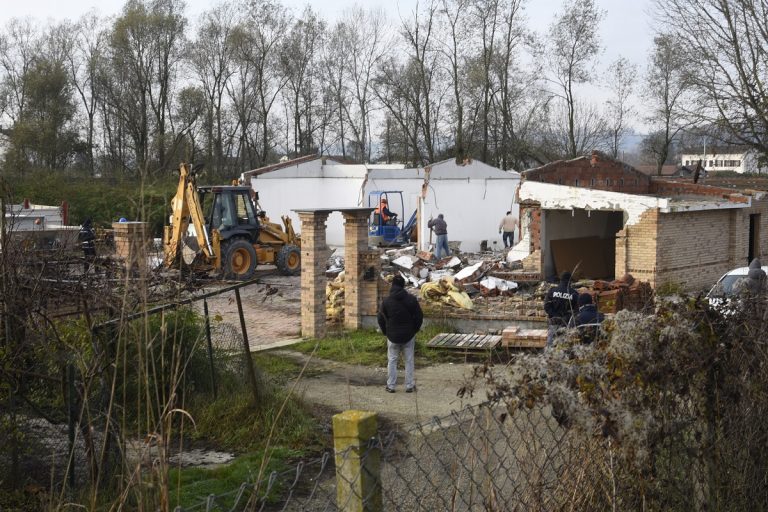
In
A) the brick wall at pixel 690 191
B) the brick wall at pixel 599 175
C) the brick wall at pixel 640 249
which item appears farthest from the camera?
the brick wall at pixel 599 175

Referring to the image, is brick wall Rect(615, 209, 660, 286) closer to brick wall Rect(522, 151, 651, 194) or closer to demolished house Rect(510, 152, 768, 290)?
demolished house Rect(510, 152, 768, 290)

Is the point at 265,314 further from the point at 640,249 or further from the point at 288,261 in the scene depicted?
the point at 640,249

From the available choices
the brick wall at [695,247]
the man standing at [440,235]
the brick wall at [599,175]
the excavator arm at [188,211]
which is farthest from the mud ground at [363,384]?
the brick wall at [599,175]

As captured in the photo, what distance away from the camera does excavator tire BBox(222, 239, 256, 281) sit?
22.8 meters

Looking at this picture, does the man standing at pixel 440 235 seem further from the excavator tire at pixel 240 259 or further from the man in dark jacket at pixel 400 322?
the man in dark jacket at pixel 400 322

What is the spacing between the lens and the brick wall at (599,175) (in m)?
27.8

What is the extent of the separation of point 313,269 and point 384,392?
4.11 meters

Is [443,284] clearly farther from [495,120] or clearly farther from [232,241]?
[495,120]

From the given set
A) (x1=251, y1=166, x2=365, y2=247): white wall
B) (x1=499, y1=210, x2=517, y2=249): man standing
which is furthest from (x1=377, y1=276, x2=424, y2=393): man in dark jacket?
(x1=251, y1=166, x2=365, y2=247): white wall

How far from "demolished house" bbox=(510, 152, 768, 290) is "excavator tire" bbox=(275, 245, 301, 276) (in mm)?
6453

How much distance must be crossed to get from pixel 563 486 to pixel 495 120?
4775 centimetres

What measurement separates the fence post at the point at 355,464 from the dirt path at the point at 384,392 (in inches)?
263

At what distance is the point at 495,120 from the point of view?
165 feet

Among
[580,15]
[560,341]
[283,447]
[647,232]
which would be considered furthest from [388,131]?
[560,341]
